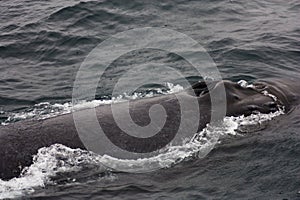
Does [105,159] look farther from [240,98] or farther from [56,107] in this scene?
[56,107]

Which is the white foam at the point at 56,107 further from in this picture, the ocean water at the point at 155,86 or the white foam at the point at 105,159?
the white foam at the point at 105,159

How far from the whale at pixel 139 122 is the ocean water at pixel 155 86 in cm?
19

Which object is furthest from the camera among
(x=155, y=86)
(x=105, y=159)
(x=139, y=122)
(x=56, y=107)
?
(x=155, y=86)

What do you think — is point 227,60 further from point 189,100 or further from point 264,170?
point 264,170

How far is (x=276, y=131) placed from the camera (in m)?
10.1

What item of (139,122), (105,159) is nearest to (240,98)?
(139,122)

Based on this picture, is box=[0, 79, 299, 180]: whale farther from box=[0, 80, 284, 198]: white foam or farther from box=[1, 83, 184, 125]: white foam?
box=[1, 83, 184, 125]: white foam

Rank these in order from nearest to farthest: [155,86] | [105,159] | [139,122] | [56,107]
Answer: [105,159]
[139,122]
[56,107]
[155,86]

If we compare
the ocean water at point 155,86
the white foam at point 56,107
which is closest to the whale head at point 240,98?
the ocean water at point 155,86

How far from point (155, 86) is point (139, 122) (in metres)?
4.84

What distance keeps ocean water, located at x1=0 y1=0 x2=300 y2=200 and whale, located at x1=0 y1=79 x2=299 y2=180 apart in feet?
0.64

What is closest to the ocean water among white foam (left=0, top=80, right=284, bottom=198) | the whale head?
white foam (left=0, top=80, right=284, bottom=198)

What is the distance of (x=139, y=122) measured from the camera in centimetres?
979

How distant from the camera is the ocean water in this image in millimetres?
8578
